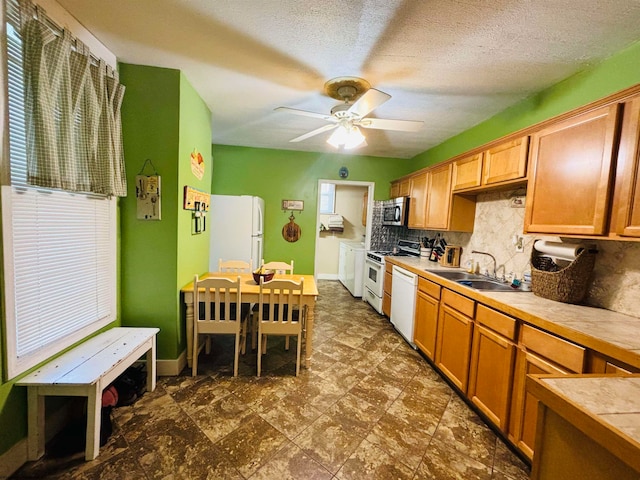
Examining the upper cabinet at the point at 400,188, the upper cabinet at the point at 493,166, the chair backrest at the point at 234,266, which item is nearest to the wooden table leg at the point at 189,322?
the chair backrest at the point at 234,266

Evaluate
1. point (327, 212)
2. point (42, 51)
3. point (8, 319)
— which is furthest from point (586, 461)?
point (327, 212)

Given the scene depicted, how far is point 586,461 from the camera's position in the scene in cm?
77

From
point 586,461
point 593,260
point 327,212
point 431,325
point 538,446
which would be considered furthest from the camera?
point 327,212

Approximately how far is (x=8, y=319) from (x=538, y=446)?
2333 millimetres

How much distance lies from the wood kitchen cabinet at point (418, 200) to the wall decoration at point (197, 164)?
2716 millimetres

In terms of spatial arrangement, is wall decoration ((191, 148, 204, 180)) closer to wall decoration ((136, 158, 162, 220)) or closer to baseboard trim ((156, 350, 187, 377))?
wall decoration ((136, 158, 162, 220))

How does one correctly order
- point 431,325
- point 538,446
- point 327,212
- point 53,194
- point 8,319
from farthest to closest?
point 327,212
point 431,325
point 53,194
point 8,319
point 538,446

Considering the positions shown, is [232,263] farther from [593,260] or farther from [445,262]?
[593,260]

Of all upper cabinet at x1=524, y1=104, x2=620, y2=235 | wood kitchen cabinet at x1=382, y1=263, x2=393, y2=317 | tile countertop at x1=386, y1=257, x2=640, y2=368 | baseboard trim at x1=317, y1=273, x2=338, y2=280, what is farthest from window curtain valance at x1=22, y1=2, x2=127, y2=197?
baseboard trim at x1=317, y1=273, x2=338, y2=280

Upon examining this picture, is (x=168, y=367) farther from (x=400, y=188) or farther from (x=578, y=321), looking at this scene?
(x=400, y=188)

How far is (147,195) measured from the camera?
2.18 meters

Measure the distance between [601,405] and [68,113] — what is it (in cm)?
266

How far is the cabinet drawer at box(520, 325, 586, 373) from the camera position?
4.30ft

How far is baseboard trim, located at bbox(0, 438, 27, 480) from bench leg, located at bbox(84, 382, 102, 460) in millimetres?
295
